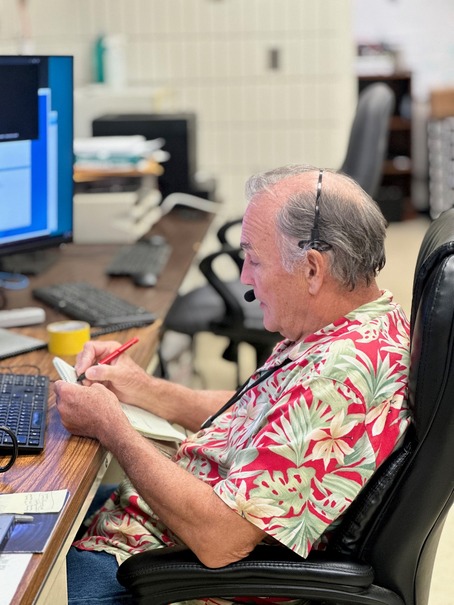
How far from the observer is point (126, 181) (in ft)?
11.0

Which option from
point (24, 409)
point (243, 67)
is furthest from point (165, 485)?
point (243, 67)

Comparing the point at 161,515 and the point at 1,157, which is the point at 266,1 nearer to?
the point at 1,157

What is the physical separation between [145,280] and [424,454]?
1427mm

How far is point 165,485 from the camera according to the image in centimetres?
144

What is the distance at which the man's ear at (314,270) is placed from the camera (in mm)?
1452

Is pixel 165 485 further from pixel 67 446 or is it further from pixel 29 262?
pixel 29 262

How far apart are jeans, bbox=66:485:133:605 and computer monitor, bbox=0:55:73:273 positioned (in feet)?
2.71

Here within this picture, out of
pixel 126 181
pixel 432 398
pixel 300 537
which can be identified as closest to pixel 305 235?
pixel 432 398

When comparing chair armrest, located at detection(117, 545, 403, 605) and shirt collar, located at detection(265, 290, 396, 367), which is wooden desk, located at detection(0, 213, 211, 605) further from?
shirt collar, located at detection(265, 290, 396, 367)

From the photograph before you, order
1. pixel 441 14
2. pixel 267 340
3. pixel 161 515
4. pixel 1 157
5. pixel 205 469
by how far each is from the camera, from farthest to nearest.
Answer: pixel 441 14
pixel 267 340
pixel 1 157
pixel 205 469
pixel 161 515

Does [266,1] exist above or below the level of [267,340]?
above

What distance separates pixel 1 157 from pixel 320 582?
1211 millimetres

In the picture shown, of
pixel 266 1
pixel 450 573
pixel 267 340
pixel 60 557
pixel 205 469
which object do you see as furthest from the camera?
pixel 266 1

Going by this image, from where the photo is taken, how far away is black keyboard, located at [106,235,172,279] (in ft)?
9.06
